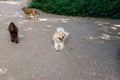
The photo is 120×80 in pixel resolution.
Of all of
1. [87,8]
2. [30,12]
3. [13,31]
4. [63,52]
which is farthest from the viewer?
[87,8]

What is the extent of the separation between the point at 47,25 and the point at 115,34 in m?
2.30

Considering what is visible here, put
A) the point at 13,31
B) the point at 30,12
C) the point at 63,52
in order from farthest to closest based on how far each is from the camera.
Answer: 1. the point at 30,12
2. the point at 13,31
3. the point at 63,52

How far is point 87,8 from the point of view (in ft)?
38.2

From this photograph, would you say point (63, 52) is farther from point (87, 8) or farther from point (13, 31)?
point (87, 8)

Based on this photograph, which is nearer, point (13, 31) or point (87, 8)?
point (13, 31)

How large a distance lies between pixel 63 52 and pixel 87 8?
14.2ft

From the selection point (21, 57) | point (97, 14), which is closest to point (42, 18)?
point (97, 14)

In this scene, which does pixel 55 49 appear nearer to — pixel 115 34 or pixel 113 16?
pixel 115 34

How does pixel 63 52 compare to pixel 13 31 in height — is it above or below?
below

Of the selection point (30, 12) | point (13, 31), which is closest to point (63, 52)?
point (13, 31)

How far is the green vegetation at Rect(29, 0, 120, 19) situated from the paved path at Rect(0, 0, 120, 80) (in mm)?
671

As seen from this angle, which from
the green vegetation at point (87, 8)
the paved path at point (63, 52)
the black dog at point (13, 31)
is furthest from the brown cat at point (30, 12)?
the black dog at point (13, 31)

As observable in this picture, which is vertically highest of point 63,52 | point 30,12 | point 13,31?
point 30,12

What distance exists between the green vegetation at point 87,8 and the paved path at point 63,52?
67 cm
